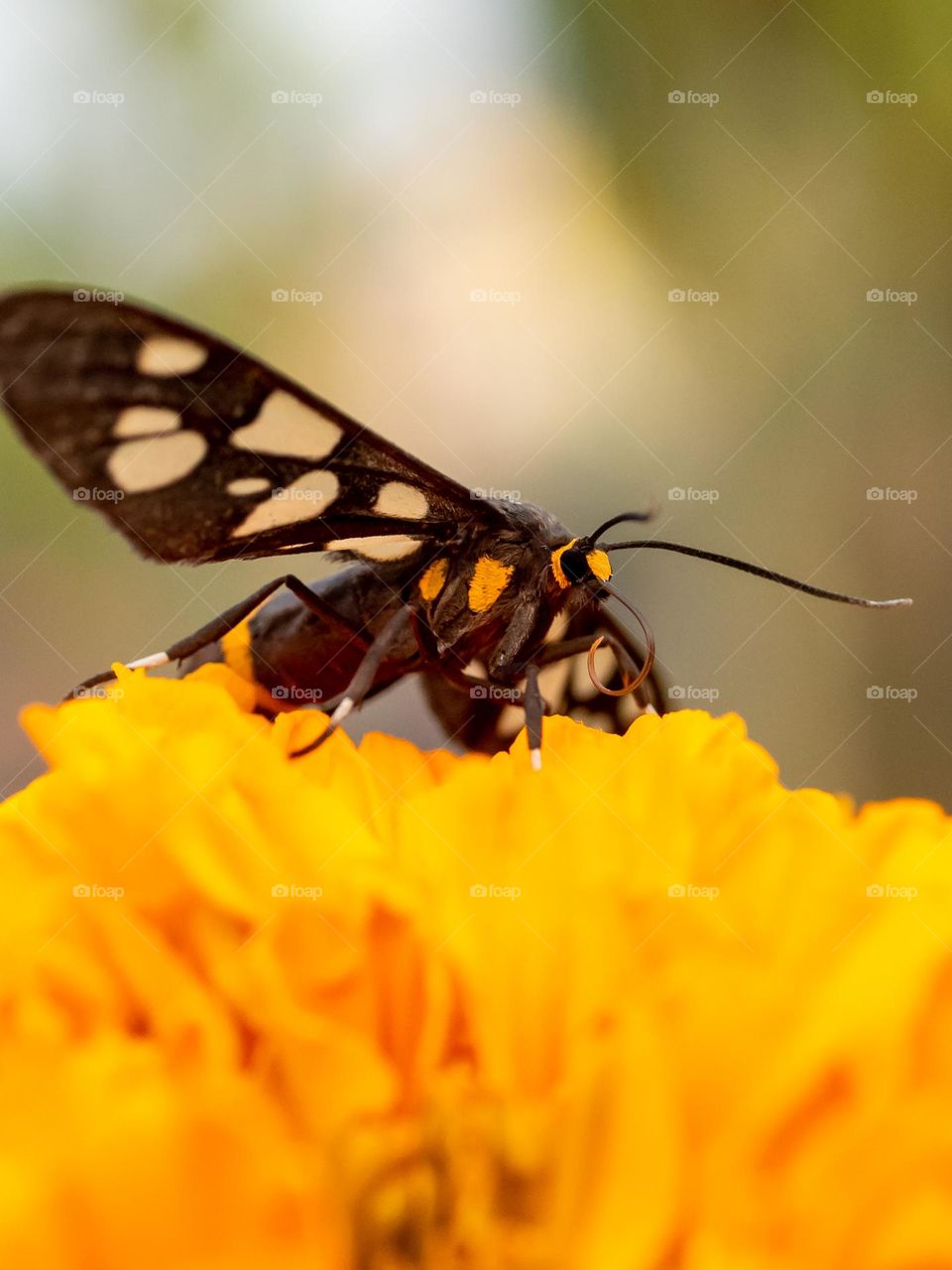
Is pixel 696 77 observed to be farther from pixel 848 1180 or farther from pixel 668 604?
pixel 848 1180

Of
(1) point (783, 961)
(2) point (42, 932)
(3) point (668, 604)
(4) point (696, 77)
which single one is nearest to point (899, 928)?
(1) point (783, 961)

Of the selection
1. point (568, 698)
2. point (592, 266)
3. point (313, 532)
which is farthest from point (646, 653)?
point (592, 266)

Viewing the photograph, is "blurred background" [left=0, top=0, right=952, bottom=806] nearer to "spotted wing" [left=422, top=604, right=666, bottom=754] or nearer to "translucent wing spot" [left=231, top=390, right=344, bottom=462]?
"spotted wing" [left=422, top=604, right=666, bottom=754]

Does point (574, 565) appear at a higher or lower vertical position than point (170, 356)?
lower

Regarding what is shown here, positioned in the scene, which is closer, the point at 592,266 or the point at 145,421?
the point at 145,421

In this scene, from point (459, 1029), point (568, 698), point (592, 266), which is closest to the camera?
point (459, 1029)

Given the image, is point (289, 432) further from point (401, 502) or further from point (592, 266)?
point (592, 266)
